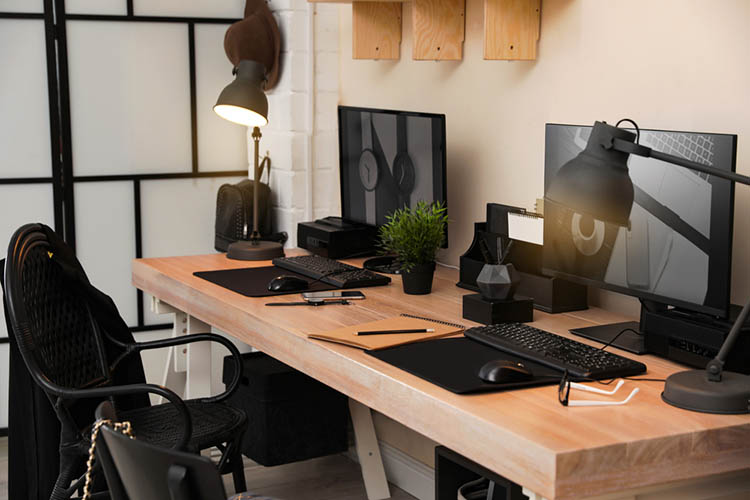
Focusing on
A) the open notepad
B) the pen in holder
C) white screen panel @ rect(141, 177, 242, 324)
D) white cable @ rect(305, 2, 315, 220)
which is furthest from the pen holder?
white screen panel @ rect(141, 177, 242, 324)

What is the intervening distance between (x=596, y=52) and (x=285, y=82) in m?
1.50

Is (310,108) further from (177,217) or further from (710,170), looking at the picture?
(710,170)

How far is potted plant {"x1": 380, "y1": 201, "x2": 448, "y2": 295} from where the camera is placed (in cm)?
266

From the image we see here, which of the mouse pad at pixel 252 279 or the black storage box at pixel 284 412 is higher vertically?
the mouse pad at pixel 252 279

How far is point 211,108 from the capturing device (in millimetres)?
Answer: 3973

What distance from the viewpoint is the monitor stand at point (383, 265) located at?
301 centimetres

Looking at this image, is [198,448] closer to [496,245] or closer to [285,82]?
[496,245]

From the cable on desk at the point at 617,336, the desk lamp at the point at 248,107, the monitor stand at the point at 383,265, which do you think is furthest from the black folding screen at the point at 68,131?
the cable on desk at the point at 617,336

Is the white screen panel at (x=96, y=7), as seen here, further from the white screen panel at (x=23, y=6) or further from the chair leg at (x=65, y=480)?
the chair leg at (x=65, y=480)

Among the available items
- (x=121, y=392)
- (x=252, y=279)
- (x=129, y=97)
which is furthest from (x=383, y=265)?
(x=129, y=97)

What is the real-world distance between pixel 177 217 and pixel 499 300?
6.59 feet

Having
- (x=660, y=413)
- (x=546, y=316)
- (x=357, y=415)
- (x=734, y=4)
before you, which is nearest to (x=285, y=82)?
(x=357, y=415)

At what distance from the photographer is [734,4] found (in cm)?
213

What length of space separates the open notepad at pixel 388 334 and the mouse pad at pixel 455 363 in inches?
1.0
